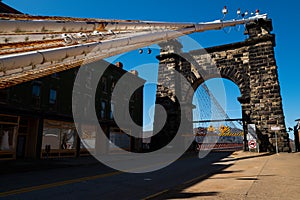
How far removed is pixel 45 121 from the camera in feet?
66.5

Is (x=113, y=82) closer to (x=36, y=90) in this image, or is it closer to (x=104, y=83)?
(x=104, y=83)

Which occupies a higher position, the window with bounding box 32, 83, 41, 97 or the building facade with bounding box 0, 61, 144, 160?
the window with bounding box 32, 83, 41, 97

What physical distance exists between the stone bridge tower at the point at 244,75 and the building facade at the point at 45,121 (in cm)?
688

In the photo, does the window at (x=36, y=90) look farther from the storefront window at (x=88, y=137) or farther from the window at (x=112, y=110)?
the window at (x=112, y=110)

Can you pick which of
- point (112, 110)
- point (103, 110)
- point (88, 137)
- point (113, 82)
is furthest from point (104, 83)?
point (88, 137)

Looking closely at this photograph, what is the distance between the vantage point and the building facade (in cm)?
1783

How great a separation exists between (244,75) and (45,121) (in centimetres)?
1842

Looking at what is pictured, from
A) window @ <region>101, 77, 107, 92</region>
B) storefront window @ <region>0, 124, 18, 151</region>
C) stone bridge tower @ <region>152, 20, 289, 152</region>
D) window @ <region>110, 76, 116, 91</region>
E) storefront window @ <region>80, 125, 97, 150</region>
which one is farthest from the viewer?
window @ <region>110, 76, 116, 91</region>

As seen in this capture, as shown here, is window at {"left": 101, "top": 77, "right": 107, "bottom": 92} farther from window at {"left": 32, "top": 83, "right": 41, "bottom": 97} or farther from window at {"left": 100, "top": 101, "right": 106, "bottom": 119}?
window at {"left": 32, "top": 83, "right": 41, "bottom": 97}

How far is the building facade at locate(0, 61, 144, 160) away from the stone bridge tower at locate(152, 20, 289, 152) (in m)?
6.88

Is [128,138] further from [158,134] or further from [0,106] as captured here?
[0,106]

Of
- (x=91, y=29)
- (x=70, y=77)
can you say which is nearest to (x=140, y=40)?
(x=91, y=29)

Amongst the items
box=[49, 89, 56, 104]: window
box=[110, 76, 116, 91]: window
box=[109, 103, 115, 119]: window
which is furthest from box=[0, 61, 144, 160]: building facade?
box=[110, 76, 116, 91]: window

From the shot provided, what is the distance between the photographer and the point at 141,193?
22.6 ft
